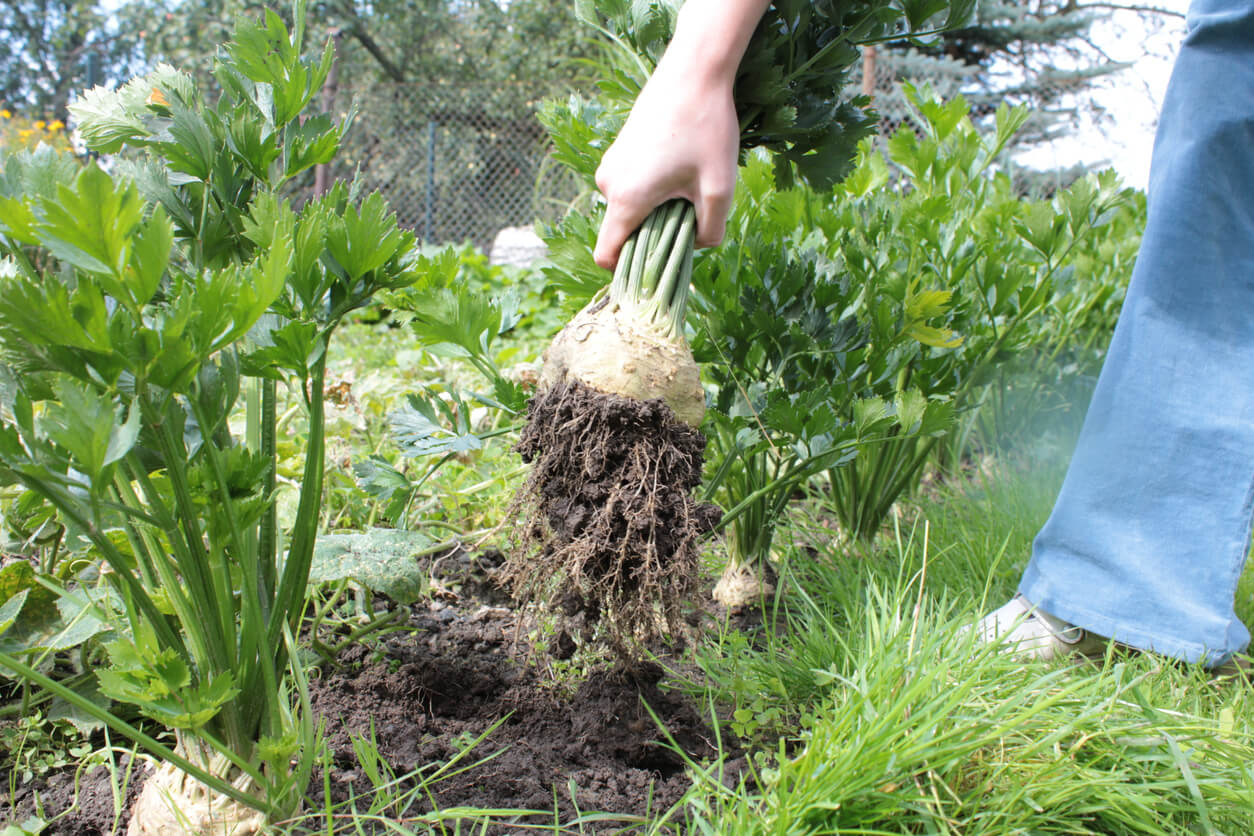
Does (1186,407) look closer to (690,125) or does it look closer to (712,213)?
(712,213)

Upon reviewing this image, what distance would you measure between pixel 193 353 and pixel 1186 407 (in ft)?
6.25

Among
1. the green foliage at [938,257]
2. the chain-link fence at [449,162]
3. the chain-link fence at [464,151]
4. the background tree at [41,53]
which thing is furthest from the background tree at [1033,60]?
the background tree at [41,53]

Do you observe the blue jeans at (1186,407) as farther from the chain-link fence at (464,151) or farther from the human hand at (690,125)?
the chain-link fence at (464,151)

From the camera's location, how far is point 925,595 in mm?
1821

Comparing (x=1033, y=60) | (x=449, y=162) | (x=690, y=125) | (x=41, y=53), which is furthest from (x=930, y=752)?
(x=41, y=53)

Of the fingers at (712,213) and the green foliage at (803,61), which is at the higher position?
the green foliage at (803,61)

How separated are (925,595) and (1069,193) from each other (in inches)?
47.9

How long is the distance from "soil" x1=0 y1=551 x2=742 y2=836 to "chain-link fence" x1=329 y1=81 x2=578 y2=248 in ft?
32.7

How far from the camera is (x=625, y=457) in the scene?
132cm

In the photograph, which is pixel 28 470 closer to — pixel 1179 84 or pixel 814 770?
pixel 814 770

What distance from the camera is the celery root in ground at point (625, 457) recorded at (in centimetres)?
130

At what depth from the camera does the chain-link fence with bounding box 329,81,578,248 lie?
1195 cm

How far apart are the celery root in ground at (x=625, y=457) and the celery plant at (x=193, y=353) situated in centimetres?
36

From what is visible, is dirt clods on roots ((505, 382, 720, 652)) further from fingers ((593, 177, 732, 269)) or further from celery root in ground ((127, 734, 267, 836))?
celery root in ground ((127, 734, 267, 836))
